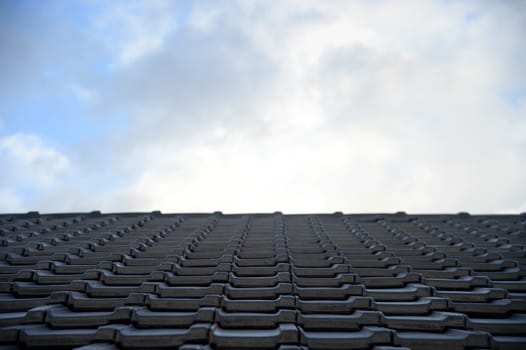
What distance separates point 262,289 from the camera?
325 centimetres

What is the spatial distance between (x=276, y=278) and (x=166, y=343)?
4.21 feet

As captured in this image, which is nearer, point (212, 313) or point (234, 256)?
point (212, 313)

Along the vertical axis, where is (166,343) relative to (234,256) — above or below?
below

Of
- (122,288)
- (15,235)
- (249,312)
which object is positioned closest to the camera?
(249,312)

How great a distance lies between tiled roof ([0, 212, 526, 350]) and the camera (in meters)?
2.52

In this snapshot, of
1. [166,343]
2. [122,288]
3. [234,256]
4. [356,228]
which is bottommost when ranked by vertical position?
[166,343]

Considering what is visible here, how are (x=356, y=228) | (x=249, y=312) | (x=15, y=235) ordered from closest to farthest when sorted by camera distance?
1. (x=249, y=312)
2. (x=15, y=235)
3. (x=356, y=228)

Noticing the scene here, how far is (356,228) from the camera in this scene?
6.27 metres

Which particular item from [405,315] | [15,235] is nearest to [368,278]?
[405,315]

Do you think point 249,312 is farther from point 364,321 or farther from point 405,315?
point 405,315

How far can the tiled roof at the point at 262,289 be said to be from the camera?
2521 mm

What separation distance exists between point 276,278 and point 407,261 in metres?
1.69

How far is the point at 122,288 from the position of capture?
335cm

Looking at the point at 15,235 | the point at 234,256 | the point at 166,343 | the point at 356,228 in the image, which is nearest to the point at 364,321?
the point at 166,343
